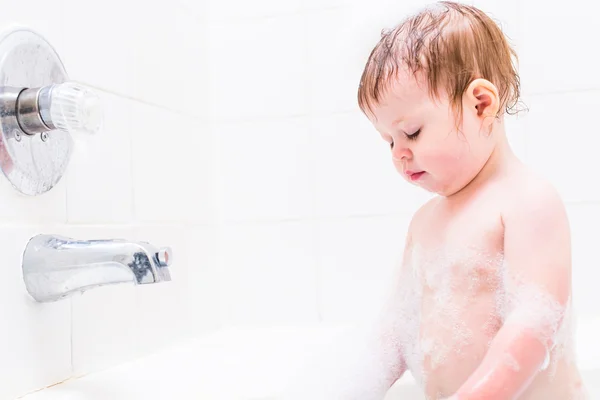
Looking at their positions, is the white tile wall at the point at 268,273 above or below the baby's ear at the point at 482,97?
below

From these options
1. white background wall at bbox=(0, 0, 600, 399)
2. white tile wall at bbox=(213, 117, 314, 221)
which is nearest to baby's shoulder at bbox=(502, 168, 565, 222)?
white background wall at bbox=(0, 0, 600, 399)

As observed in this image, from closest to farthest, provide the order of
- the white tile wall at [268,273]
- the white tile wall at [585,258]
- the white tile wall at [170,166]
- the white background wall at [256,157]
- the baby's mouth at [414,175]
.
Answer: the baby's mouth at [414,175]
the white background wall at [256,157]
the white tile wall at [170,166]
the white tile wall at [585,258]
the white tile wall at [268,273]

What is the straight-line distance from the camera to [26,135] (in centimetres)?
86

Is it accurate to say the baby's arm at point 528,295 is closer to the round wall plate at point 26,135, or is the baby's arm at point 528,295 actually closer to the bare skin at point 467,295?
the bare skin at point 467,295

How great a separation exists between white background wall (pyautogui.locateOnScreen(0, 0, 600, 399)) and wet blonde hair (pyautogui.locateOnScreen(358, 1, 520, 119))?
91 mm

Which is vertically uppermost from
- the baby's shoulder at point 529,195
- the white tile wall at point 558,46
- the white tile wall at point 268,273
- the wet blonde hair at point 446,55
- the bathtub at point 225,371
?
the white tile wall at point 558,46

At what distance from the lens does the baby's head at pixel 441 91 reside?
85 cm

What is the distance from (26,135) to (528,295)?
2.03 feet

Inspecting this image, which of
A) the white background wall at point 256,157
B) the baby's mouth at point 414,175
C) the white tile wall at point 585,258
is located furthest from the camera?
the white tile wall at point 585,258

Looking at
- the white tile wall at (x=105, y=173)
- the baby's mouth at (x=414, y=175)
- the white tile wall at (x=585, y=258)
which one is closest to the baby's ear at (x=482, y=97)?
the baby's mouth at (x=414, y=175)

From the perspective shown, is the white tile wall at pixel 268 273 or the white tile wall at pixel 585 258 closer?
the white tile wall at pixel 585 258

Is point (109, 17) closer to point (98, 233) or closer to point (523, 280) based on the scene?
→ point (98, 233)

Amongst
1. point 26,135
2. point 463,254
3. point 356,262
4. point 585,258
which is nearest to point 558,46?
point 585,258

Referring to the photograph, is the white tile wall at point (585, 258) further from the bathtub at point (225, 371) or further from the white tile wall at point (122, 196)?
the white tile wall at point (122, 196)
